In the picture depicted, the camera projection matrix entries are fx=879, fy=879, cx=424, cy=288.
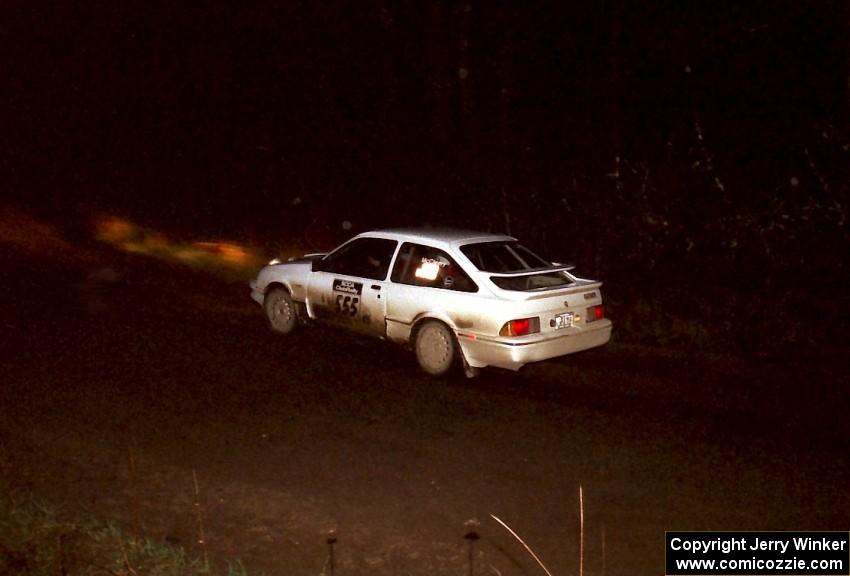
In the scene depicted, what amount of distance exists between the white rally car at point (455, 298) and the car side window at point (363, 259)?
0.04 ft

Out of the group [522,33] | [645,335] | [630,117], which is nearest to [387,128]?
[522,33]

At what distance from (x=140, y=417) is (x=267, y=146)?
15135 millimetres

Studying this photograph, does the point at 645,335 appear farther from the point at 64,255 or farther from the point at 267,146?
the point at 267,146

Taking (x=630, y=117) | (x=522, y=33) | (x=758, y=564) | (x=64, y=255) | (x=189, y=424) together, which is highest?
(x=522, y=33)

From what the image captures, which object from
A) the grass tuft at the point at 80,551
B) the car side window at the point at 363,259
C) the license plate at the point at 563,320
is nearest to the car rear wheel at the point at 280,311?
the car side window at the point at 363,259

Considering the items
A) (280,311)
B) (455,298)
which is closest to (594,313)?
(455,298)

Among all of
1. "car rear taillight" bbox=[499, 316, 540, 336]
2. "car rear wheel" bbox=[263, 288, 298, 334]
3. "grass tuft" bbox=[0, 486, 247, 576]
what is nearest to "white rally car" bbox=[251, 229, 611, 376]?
"car rear taillight" bbox=[499, 316, 540, 336]

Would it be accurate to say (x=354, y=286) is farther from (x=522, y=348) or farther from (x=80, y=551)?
(x=80, y=551)

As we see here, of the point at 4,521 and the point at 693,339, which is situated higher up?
the point at 693,339

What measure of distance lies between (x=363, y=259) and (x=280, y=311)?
1.47 m

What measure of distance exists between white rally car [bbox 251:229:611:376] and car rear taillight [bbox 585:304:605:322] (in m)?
0.01

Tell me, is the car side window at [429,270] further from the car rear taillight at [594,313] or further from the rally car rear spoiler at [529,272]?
the car rear taillight at [594,313]

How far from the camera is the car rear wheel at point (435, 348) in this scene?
8.95 meters

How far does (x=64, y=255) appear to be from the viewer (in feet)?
55.6
